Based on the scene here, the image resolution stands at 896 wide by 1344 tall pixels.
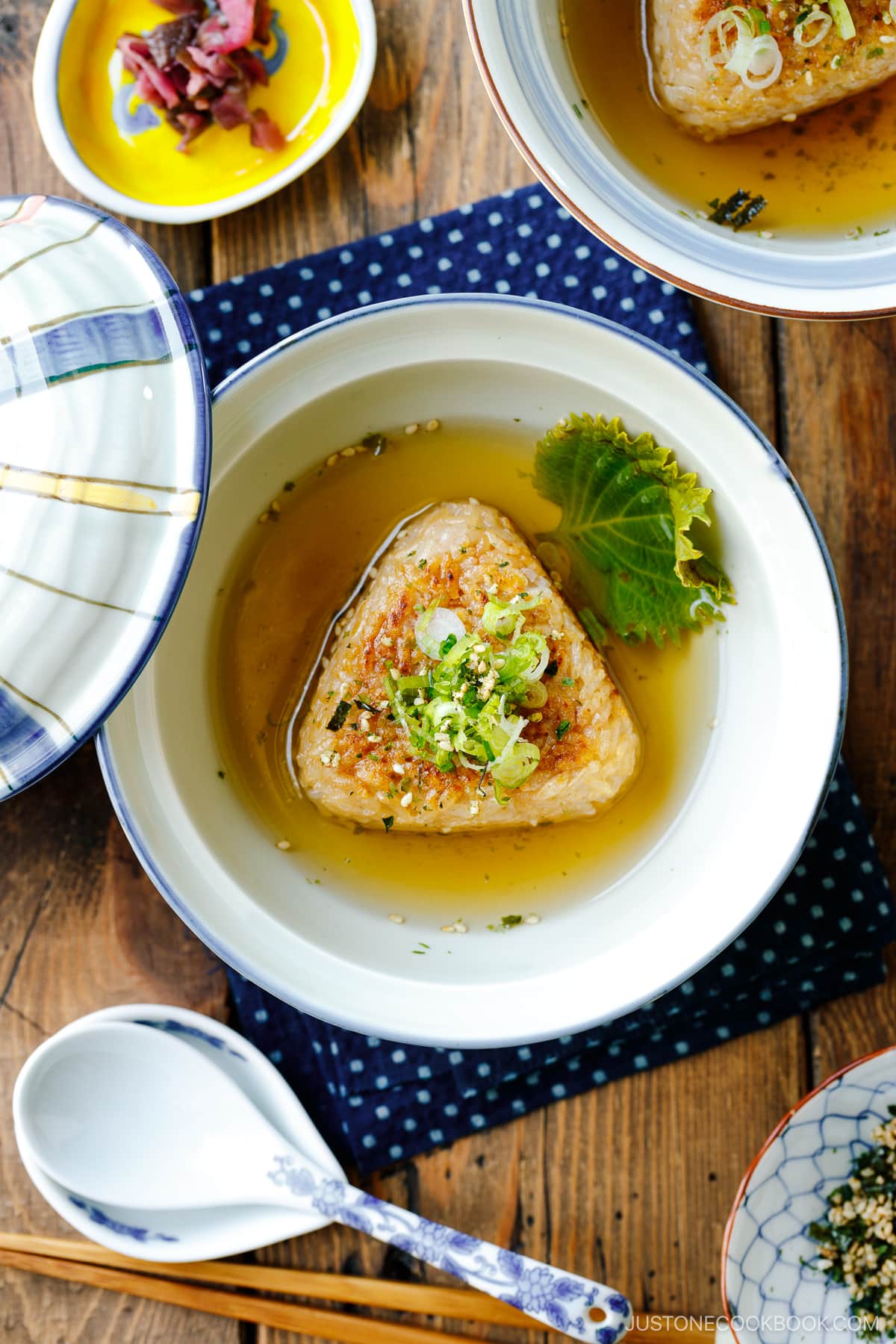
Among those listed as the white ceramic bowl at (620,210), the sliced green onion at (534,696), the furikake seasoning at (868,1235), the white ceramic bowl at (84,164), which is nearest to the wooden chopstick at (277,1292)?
the furikake seasoning at (868,1235)

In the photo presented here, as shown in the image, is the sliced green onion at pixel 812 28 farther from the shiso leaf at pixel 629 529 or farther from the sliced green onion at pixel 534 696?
the sliced green onion at pixel 534 696

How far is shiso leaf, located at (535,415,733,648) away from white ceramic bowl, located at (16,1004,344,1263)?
34.9 inches

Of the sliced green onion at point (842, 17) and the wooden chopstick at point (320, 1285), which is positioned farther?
the wooden chopstick at point (320, 1285)

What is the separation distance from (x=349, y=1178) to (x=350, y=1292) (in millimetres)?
170

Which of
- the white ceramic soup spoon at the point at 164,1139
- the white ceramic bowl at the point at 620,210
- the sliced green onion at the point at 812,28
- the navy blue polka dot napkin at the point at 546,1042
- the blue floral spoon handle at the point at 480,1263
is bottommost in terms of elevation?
the blue floral spoon handle at the point at 480,1263

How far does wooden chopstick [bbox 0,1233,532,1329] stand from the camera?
166 centimetres

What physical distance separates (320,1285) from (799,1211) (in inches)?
30.4

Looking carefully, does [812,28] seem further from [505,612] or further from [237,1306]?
[237,1306]

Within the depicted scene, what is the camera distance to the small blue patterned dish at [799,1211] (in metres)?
1.59

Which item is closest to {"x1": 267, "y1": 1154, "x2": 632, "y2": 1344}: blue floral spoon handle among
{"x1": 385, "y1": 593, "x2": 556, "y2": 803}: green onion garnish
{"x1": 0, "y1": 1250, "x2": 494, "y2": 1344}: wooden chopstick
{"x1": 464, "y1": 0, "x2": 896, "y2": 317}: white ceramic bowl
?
{"x1": 0, "y1": 1250, "x2": 494, "y2": 1344}: wooden chopstick

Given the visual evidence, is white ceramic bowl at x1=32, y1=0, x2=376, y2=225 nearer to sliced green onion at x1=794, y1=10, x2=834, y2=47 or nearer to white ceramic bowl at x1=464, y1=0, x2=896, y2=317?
white ceramic bowl at x1=464, y1=0, x2=896, y2=317

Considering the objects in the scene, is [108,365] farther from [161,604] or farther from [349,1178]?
[349,1178]

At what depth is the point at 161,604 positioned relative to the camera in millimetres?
1151

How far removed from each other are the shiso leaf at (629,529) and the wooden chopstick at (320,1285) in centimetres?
109
